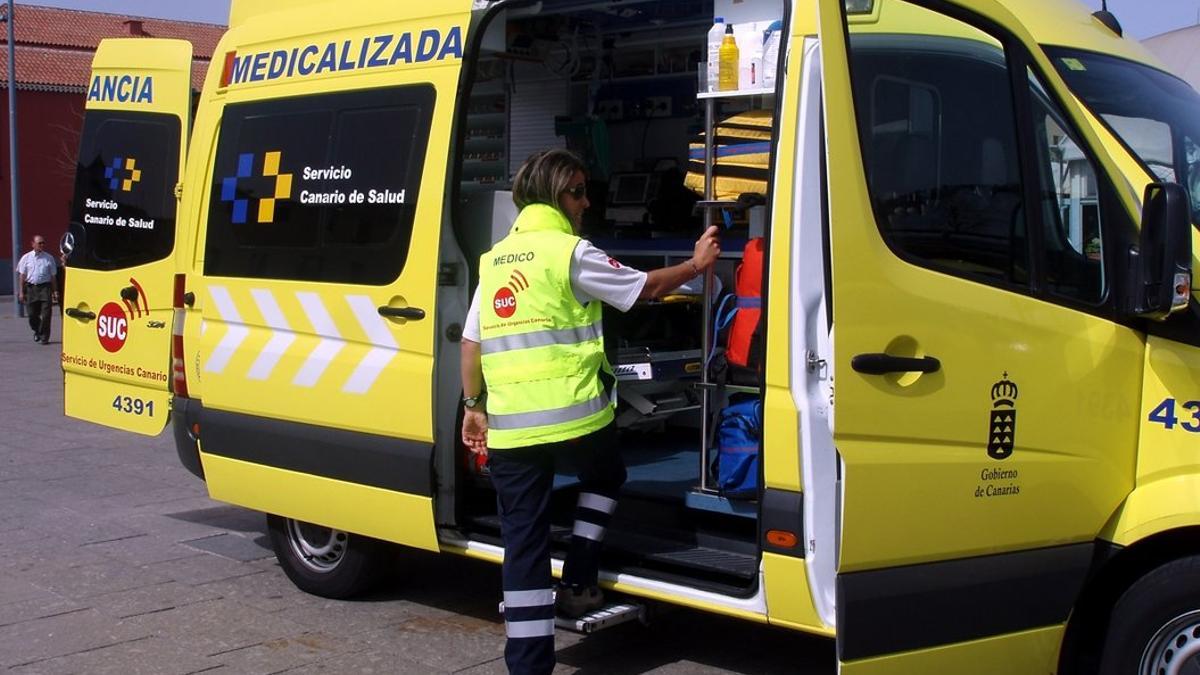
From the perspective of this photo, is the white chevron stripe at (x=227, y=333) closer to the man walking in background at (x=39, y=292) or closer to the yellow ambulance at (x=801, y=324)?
the yellow ambulance at (x=801, y=324)

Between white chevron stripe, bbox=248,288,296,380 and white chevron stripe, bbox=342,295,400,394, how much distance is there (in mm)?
403

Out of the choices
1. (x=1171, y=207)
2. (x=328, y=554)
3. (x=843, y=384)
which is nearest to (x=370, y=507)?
(x=328, y=554)

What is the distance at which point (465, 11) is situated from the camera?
4.93 m

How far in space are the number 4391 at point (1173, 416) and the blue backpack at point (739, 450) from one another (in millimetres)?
1323

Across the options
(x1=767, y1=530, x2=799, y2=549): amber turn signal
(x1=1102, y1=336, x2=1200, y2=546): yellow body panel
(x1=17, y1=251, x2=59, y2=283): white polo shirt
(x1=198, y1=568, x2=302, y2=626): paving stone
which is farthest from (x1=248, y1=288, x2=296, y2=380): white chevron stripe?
(x1=17, y1=251, x2=59, y2=283): white polo shirt

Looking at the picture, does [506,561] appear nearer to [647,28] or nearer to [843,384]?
[843,384]

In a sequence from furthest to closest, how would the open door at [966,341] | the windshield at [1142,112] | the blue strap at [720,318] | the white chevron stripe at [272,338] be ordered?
the white chevron stripe at [272,338]
the blue strap at [720,318]
the windshield at [1142,112]
the open door at [966,341]

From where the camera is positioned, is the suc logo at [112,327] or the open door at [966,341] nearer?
the open door at [966,341]

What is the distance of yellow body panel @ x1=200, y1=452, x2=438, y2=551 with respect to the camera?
5.02m

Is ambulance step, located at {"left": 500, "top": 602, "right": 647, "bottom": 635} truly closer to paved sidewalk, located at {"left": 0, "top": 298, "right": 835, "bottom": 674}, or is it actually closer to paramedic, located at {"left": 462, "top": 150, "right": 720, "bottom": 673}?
paramedic, located at {"left": 462, "top": 150, "right": 720, "bottom": 673}

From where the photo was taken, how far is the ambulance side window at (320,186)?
5.10m

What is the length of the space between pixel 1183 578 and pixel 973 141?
1366 mm

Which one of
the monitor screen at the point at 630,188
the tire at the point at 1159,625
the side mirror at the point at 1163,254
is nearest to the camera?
the side mirror at the point at 1163,254

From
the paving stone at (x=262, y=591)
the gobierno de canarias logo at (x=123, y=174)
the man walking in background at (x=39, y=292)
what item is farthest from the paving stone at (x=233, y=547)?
the man walking in background at (x=39, y=292)
